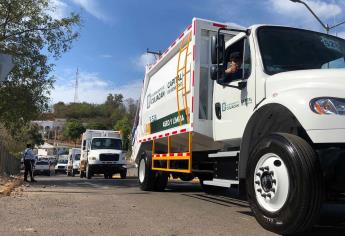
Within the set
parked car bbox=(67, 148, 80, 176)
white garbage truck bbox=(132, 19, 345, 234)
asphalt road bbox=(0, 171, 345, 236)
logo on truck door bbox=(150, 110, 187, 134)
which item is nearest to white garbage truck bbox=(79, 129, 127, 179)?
parked car bbox=(67, 148, 80, 176)

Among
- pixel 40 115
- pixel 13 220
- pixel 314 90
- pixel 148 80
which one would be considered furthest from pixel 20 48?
pixel 314 90

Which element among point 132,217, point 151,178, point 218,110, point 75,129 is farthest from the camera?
point 75,129

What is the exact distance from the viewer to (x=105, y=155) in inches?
1049

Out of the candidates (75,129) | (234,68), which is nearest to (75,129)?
(75,129)

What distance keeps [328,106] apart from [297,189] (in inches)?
38.1

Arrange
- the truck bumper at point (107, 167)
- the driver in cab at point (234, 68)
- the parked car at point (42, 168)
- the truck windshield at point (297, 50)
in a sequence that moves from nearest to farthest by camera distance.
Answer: the truck windshield at point (297, 50)
the driver in cab at point (234, 68)
the truck bumper at point (107, 167)
the parked car at point (42, 168)

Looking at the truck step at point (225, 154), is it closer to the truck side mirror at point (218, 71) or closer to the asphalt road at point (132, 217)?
the asphalt road at point (132, 217)

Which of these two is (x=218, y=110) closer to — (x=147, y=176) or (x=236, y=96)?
(x=236, y=96)

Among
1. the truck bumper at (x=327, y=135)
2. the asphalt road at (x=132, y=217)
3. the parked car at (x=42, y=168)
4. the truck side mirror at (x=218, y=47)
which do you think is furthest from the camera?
the parked car at (x=42, y=168)

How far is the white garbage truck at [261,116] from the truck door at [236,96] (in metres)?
0.02

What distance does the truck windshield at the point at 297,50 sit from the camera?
696cm

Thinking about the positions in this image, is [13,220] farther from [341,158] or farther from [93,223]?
[341,158]

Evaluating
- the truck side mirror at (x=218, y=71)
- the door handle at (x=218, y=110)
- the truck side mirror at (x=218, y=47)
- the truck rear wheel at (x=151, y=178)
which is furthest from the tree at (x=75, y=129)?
the truck side mirror at (x=218, y=47)

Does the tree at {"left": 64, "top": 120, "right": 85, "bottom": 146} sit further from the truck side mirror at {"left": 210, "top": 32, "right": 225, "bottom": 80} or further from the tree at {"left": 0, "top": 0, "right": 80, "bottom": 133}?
the truck side mirror at {"left": 210, "top": 32, "right": 225, "bottom": 80}
